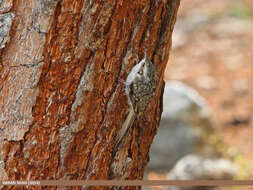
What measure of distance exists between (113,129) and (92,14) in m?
0.52

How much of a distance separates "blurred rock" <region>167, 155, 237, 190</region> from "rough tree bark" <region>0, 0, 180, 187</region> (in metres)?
2.70

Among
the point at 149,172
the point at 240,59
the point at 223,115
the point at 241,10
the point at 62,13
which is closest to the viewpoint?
the point at 62,13

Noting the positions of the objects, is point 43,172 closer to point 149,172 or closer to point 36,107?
point 36,107

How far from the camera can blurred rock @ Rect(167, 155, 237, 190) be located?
4629 mm

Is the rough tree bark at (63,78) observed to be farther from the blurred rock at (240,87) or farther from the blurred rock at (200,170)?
the blurred rock at (240,87)

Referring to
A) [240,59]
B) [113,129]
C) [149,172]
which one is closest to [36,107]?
[113,129]

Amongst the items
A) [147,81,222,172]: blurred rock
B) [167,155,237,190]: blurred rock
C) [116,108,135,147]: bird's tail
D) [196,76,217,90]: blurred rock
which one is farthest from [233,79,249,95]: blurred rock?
[116,108,135,147]: bird's tail

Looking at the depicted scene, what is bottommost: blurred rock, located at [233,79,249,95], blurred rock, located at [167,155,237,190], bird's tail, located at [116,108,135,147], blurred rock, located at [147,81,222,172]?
bird's tail, located at [116,108,135,147]

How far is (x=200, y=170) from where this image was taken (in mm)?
4672

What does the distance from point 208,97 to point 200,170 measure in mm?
2093

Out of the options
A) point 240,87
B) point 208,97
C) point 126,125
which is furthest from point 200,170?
point 126,125

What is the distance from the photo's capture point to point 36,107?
1938mm

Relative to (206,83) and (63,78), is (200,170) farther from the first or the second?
(63,78)

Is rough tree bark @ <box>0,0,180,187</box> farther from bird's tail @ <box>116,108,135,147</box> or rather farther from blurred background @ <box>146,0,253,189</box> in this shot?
blurred background @ <box>146,0,253,189</box>
